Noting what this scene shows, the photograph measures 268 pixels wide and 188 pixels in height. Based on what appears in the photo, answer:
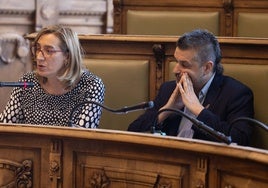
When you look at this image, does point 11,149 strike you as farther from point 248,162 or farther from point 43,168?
point 248,162

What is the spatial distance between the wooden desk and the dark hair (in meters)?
0.78

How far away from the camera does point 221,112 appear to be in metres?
2.73

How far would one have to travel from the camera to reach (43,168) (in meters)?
2.25

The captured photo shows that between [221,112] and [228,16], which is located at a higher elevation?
[228,16]

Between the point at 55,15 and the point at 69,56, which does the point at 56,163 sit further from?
the point at 55,15

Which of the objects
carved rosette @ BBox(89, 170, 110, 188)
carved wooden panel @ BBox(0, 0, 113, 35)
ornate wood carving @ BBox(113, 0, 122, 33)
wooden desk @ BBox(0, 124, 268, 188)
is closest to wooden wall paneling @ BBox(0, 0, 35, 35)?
carved wooden panel @ BBox(0, 0, 113, 35)

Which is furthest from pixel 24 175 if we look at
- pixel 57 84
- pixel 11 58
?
pixel 11 58

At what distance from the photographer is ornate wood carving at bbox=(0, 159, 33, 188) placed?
226cm

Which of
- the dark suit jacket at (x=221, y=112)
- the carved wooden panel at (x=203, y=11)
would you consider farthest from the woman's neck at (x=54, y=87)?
the carved wooden panel at (x=203, y=11)

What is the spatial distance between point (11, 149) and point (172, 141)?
0.58 metres

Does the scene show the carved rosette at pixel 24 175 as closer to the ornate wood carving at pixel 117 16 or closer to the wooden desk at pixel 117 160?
the wooden desk at pixel 117 160

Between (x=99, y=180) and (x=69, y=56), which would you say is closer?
(x=99, y=180)

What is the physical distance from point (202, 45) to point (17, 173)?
0.94m

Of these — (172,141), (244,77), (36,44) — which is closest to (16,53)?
(36,44)
